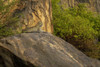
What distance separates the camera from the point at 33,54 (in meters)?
4.21

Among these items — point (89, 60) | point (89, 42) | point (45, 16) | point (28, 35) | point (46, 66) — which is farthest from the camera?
point (89, 42)

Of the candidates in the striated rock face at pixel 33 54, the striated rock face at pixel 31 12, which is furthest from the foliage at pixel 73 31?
the striated rock face at pixel 33 54

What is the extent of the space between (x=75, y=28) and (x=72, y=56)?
6066 mm

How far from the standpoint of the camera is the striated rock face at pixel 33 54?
414 centimetres

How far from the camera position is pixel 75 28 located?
1066 centimetres

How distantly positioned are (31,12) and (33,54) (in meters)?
3.81

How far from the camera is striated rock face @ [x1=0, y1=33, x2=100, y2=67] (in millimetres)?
4145

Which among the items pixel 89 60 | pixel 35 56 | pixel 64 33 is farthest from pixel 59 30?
pixel 35 56

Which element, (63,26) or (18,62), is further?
(63,26)

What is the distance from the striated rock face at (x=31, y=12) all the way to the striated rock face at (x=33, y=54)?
2.82 metres

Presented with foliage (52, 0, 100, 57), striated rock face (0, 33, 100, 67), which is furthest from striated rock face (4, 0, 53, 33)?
striated rock face (0, 33, 100, 67)

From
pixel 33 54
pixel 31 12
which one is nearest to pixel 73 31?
pixel 31 12

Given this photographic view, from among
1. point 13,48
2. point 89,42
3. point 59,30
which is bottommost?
point 89,42

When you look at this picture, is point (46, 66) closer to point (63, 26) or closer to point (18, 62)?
point (18, 62)
